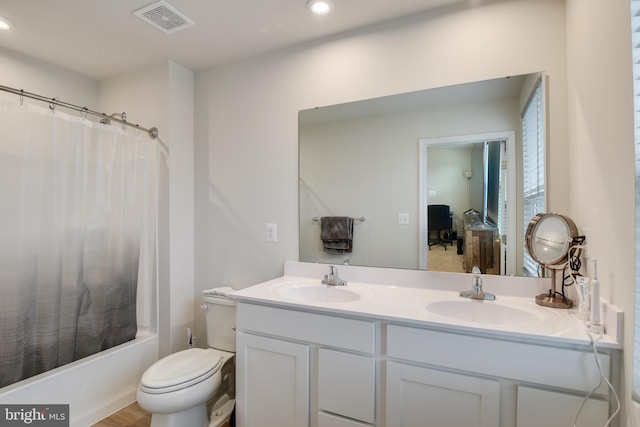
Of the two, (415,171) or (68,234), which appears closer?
(415,171)

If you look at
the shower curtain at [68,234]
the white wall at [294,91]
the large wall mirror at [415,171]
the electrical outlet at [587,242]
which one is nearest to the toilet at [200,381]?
the white wall at [294,91]

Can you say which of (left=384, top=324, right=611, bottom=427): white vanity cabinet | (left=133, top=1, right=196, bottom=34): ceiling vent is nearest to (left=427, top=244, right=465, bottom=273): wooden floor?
(left=384, top=324, right=611, bottom=427): white vanity cabinet

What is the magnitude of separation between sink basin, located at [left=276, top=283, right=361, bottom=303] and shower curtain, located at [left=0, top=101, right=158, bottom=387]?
117cm

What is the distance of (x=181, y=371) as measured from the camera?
1649 millimetres

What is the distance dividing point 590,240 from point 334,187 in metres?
1.25

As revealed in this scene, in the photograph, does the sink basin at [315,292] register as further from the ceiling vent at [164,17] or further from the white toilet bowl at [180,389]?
the ceiling vent at [164,17]

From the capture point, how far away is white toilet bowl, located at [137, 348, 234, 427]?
149 centimetres

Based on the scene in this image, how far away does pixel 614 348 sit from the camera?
3.10 feet

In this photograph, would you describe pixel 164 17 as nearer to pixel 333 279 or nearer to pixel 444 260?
pixel 333 279

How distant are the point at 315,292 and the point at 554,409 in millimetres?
1142

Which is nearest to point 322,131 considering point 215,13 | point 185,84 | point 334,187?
point 334,187

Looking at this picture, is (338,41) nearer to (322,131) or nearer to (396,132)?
(322,131)

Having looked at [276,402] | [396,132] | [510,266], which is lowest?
[276,402]

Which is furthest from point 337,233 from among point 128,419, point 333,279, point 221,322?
point 128,419
